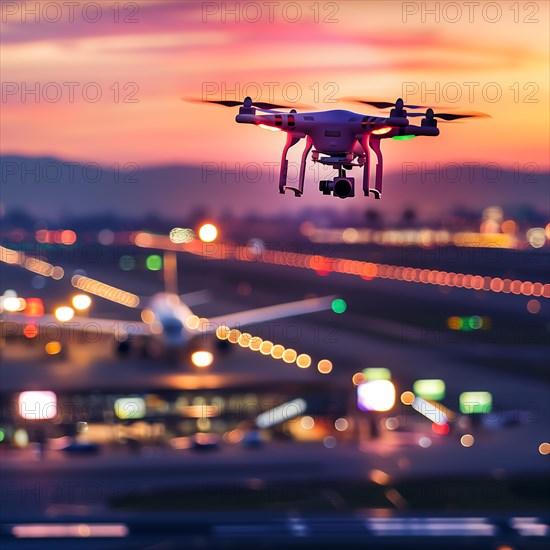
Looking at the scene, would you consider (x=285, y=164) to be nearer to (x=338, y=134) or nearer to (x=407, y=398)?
(x=338, y=134)

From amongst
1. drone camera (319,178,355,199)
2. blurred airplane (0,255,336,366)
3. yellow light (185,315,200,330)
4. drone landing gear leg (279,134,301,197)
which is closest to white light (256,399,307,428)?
blurred airplane (0,255,336,366)

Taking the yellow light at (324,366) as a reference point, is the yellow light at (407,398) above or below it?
below

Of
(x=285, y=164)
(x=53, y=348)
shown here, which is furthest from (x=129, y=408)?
(x=285, y=164)

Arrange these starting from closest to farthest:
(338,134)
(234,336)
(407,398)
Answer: (338,134)
(407,398)
(234,336)

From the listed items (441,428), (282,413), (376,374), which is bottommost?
(441,428)

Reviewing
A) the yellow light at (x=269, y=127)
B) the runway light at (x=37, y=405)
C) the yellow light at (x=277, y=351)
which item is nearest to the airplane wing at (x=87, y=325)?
the yellow light at (x=277, y=351)

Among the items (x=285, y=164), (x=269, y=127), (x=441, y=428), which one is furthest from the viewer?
(x=441, y=428)

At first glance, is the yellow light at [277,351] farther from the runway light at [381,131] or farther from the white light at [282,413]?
the runway light at [381,131]
